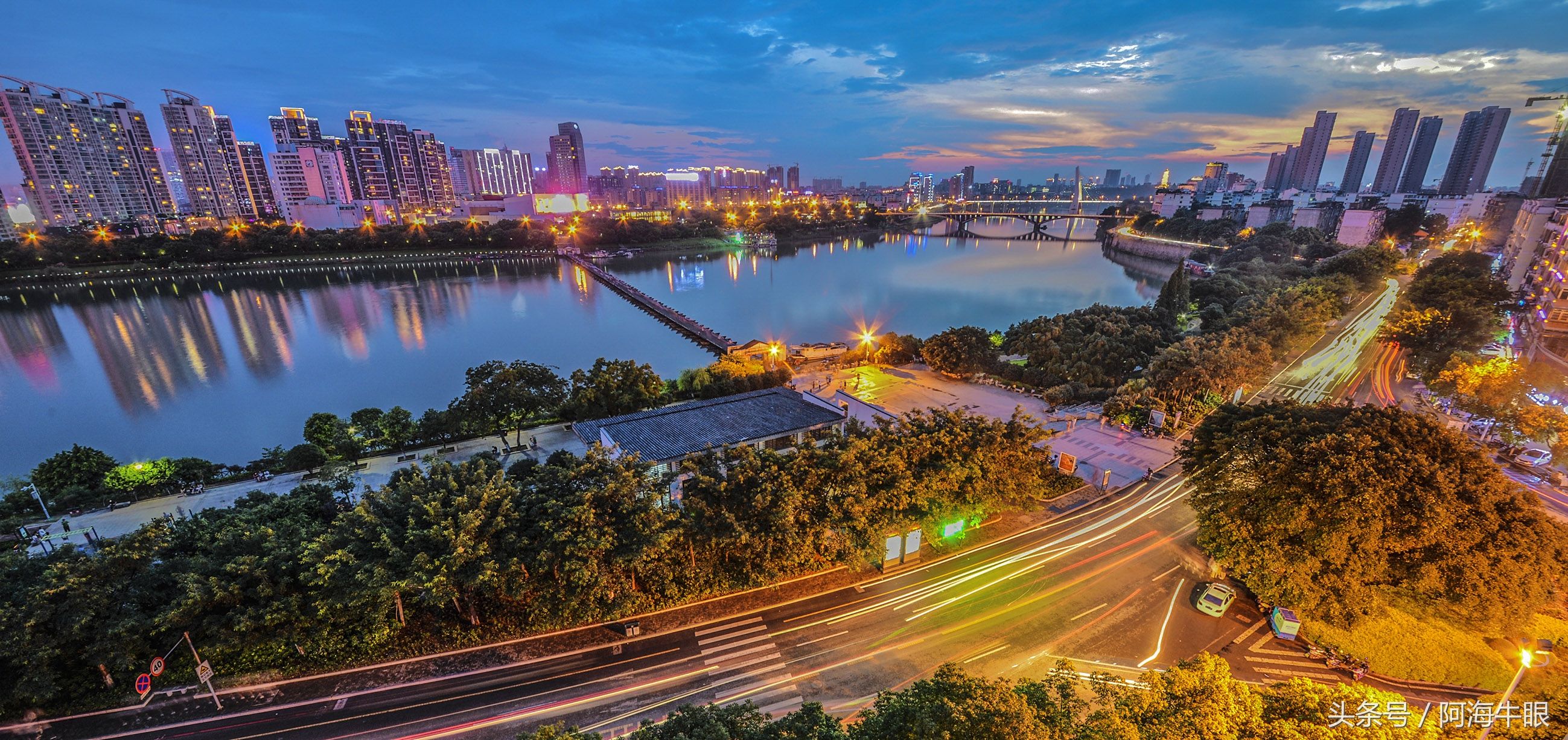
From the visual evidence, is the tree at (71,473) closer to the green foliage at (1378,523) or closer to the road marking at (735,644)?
the road marking at (735,644)

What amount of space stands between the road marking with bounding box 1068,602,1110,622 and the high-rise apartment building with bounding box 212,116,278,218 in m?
153

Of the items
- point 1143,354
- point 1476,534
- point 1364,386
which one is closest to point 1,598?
point 1476,534

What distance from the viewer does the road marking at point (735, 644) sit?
11.7 metres

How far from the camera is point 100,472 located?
18.5 m

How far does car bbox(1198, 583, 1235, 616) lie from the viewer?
12500 millimetres

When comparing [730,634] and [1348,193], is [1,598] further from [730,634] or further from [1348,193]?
[1348,193]

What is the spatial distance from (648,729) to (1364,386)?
3407 cm

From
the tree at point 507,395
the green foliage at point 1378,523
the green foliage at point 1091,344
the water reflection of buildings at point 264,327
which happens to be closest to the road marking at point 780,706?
the green foliage at point 1378,523

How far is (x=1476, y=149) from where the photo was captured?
103562mm

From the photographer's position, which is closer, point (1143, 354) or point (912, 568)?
point (912, 568)

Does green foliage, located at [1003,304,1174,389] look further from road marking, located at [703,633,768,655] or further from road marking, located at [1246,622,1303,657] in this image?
road marking, located at [703,633,768,655]

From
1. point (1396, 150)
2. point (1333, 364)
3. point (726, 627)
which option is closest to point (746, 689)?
point (726, 627)

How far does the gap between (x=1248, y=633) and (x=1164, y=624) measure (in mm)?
1663

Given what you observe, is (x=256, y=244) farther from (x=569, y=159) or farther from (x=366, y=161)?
(x=569, y=159)
